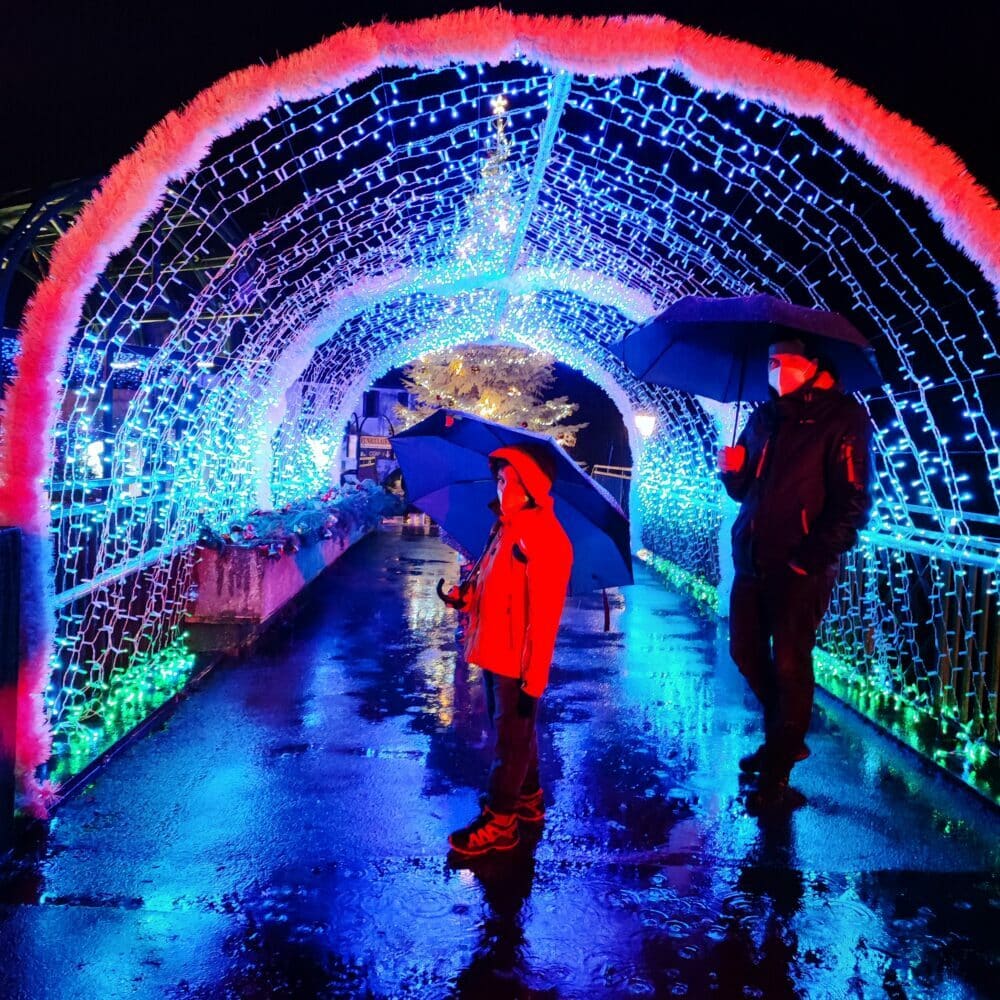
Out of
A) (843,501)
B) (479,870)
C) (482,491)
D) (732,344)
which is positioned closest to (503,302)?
(732,344)

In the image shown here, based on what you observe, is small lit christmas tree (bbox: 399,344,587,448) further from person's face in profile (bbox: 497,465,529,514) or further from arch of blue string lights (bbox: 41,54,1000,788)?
person's face in profile (bbox: 497,465,529,514)

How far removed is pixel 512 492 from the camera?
12.9 ft

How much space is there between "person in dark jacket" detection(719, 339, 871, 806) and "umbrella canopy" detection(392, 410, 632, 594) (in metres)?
0.71

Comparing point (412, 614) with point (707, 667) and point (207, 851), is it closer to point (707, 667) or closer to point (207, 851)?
point (707, 667)

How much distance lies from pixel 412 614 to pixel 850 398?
6.50m

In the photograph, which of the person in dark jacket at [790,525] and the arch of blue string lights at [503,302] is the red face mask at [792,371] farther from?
the arch of blue string lights at [503,302]

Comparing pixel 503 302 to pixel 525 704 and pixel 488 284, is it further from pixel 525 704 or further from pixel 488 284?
pixel 525 704

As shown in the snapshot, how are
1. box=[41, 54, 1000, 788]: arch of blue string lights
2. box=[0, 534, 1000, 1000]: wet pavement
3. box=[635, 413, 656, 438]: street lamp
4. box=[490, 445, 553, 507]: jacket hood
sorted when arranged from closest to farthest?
box=[0, 534, 1000, 1000]: wet pavement
box=[490, 445, 553, 507]: jacket hood
box=[41, 54, 1000, 788]: arch of blue string lights
box=[635, 413, 656, 438]: street lamp

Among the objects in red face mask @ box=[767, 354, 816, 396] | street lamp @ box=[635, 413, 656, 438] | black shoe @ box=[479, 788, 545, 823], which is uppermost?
street lamp @ box=[635, 413, 656, 438]

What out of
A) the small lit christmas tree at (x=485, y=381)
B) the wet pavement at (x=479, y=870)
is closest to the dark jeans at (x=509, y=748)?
the wet pavement at (x=479, y=870)

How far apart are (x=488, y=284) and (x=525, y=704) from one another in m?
9.48

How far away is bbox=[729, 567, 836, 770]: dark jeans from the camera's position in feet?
14.7

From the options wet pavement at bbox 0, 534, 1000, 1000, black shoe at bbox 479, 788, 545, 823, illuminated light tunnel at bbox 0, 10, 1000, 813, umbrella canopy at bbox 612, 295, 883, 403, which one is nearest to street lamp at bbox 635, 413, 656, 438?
illuminated light tunnel at bbox 0, 10, 1000, 813

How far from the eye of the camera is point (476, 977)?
3021 millimetres
